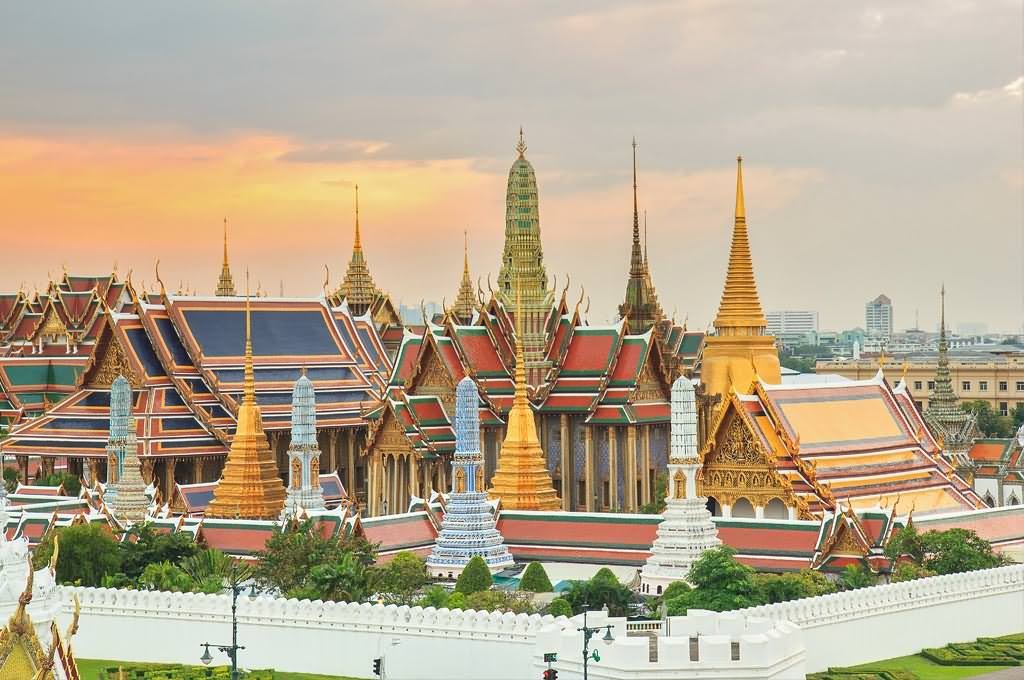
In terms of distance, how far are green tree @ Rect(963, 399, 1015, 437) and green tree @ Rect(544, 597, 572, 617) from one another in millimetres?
66300

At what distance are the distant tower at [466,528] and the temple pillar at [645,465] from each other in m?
14.3

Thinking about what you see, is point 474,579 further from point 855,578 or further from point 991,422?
point 991,422

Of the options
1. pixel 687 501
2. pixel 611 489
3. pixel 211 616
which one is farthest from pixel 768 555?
pixel 611 489

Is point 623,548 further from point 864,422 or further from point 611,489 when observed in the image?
point 611,489

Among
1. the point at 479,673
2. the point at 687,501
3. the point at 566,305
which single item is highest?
the point at 566,305

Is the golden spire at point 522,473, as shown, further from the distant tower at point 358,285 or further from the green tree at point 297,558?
the distant tower at point 358,285

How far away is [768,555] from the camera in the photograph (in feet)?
145

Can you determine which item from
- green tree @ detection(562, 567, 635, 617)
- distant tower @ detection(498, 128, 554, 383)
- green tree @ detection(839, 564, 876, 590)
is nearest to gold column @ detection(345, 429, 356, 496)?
distant tower @ detection(498, 128, 554, 383)

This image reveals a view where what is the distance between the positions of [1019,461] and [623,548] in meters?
28.4

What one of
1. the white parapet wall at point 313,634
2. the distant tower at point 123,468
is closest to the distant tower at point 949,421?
the distant tower at point 123,468

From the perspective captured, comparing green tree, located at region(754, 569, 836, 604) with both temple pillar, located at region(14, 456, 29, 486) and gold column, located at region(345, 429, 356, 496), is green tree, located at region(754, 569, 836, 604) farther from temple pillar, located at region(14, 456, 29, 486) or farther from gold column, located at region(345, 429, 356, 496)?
temple pillar, located at region(14, 456, 29, 486)

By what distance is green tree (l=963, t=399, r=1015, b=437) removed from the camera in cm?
10650

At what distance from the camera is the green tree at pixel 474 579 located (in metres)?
42.5

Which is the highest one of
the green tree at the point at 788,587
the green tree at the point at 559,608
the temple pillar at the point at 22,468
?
the temple pillar at the point at 22,468
